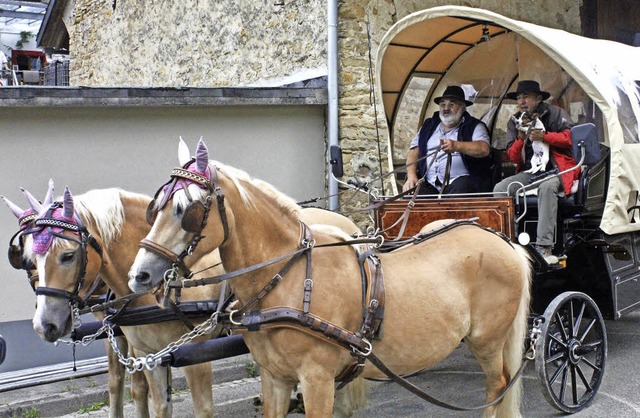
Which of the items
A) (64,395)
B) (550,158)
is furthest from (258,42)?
(64,395)

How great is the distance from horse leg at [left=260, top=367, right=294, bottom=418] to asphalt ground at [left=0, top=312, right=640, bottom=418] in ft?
5.06

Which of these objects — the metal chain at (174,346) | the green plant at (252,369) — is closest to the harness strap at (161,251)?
the metal chain at (174,346)

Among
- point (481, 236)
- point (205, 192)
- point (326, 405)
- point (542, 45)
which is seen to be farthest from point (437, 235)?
point (542, 45)

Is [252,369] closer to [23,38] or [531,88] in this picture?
[531,88]

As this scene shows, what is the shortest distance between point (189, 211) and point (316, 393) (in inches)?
40.6

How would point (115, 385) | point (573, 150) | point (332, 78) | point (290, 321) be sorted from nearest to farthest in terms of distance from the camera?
point (290, 321), point (115, 385), point (573, 150), point (332, 78)

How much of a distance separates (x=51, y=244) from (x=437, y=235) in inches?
81.3

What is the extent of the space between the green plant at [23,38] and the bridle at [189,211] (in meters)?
24.5

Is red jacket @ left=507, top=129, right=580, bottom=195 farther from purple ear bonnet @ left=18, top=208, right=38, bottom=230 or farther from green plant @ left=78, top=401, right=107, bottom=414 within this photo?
green plant @ left=78, top=401, right=107, bottom=414

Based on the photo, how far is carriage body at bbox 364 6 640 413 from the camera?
202 inches

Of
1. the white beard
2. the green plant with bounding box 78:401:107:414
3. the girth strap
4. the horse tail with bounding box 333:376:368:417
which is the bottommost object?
the green plant with bounding box 78:401:107:414

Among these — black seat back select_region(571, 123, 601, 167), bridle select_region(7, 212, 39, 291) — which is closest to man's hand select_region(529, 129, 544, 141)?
black seat back select_region(571, 123, 601, 167)

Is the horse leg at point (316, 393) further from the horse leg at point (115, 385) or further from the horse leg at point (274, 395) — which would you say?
the horse leg at point (115, 385)

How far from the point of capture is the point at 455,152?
5906mm
